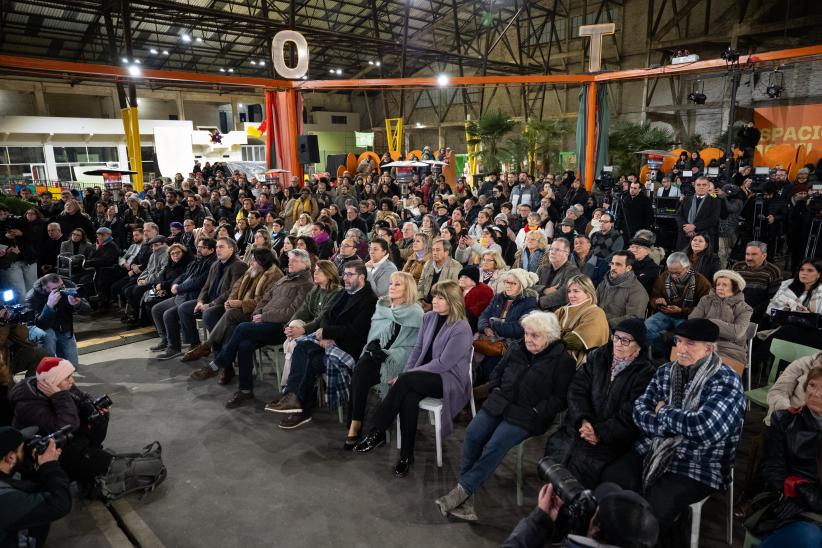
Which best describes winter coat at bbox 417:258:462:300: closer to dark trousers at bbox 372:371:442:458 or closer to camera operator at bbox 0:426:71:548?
dark trousers at bbox 372:371:442:458

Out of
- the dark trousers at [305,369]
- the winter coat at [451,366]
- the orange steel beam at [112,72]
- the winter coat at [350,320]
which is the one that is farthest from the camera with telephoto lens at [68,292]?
the orange steel beam at [112,72]

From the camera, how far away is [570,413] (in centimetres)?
276

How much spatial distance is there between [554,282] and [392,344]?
1.61m

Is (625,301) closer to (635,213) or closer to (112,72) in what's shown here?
(635,213)

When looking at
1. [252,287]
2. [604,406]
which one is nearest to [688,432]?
[604,406]

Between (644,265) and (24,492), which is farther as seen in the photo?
(644,265)

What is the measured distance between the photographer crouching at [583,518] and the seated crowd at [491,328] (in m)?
0.57

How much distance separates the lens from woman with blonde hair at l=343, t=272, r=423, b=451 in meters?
3.61

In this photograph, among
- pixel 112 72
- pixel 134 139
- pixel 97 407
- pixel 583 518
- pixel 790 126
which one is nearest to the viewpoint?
pixel 583 518

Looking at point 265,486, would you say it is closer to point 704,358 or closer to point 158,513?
point 158,513

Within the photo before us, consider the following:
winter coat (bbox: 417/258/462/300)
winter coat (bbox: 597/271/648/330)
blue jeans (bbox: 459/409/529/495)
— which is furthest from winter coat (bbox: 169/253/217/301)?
winter coat (bbox: 597/271/648/330)

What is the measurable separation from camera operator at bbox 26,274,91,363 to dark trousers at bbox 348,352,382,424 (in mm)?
2588

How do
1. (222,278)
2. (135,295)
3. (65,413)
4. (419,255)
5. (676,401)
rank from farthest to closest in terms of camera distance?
(135,295), (419,255), (222,278), (65,413), (676,401)

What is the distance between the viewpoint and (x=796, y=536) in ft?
6.58
